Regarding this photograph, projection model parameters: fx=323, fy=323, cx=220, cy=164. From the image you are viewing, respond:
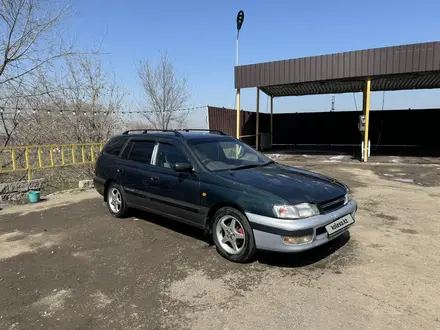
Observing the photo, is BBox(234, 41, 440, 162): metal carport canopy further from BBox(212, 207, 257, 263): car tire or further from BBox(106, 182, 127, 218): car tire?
BBox(212, 207, 257, 263): car tire

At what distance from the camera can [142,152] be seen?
17.6 ft

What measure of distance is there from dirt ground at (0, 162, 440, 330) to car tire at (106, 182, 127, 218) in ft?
0.72

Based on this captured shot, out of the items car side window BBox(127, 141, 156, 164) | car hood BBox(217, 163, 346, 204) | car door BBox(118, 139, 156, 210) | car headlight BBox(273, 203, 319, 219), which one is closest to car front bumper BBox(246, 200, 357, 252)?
car headlight BBox(273, 203, 319, 219)

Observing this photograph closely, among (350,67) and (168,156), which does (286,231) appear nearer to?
(168,156)

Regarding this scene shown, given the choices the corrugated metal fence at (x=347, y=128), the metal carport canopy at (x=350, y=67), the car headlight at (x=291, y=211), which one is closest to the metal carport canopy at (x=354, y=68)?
the metal carport canopy at (x=350, y=67)

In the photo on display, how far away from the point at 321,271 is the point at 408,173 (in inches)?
342

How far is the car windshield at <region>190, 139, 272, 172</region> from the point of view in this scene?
4.55 m

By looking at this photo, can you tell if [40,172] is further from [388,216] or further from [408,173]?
[408,173]

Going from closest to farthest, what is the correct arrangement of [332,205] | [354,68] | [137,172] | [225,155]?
1. [332,205]
2. [225,155]
3. [137,172]
4. [354,68]

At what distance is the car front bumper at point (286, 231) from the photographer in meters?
3.43

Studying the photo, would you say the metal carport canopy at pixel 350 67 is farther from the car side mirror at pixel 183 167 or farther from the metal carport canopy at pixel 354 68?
the car side mirror at pixel 183 167

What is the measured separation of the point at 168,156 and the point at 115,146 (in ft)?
5.50

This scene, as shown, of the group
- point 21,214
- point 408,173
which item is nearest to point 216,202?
point 21,214

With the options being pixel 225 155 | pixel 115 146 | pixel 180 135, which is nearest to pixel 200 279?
pixel 225 155
